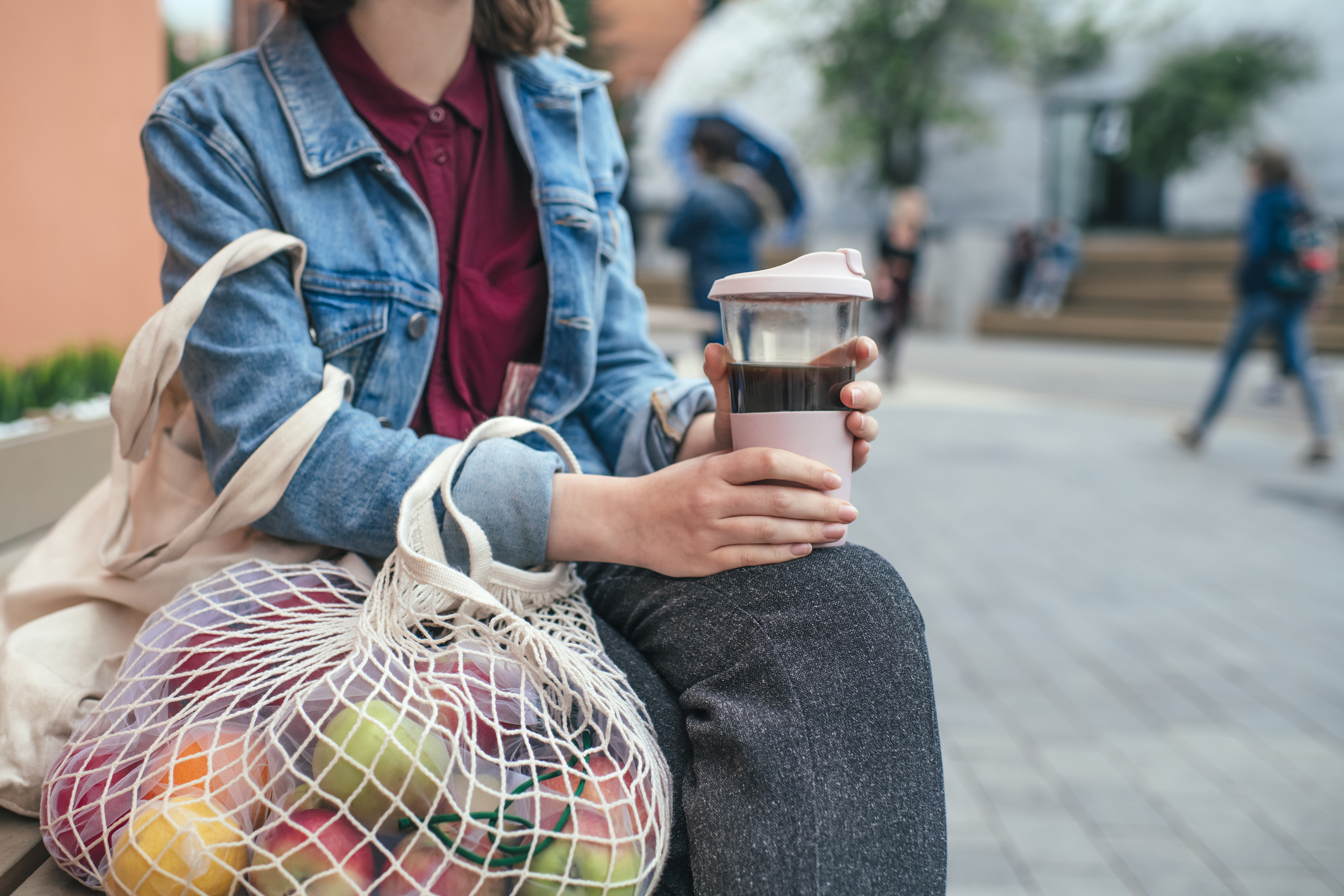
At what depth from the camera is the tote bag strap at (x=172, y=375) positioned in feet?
3.69

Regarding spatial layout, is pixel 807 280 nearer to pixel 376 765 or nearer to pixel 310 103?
pixel 376 765

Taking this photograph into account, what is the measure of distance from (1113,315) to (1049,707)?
43.2ft

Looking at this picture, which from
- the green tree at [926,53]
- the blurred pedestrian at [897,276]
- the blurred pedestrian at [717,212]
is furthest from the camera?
the green tree at [926,53]

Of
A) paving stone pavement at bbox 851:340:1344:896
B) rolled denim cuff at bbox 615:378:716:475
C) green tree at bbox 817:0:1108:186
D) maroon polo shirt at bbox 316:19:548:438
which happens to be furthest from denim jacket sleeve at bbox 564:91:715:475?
green tree at bbox 817:0:1108:186

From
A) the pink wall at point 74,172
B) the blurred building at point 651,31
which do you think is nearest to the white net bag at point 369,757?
the pink wall at point 74,172

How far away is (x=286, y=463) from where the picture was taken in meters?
1.14

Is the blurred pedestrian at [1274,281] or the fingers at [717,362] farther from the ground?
the fingers at [717,362]

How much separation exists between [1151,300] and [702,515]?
15.3 m

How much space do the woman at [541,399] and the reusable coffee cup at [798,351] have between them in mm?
27

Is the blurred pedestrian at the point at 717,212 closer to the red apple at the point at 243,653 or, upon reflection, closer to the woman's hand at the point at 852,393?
the woman's hand at the point at 852,393

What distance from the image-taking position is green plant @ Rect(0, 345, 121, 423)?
287 centimetres

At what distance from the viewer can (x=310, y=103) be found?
51.8 inches

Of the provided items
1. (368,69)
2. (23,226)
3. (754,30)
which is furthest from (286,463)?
(754,30)

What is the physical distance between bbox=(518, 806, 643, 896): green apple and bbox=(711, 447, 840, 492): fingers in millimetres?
368
